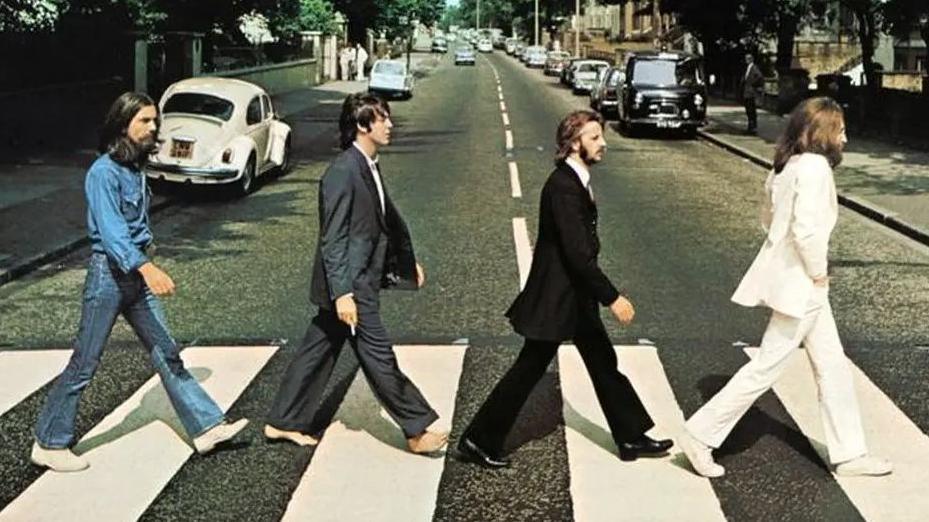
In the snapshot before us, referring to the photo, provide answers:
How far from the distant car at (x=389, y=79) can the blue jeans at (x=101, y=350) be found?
4118cm

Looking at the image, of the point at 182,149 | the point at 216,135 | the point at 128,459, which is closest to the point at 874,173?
the point at 216,135

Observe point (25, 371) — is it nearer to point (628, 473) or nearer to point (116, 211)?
point (116, 211)

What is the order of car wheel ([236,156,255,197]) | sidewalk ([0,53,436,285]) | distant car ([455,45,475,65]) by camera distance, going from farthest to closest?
distant car ([455,45,475,65])
car wheel ([236,156,255,197])
sidewalk ([0,53,436,285])

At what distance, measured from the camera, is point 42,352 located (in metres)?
8.63

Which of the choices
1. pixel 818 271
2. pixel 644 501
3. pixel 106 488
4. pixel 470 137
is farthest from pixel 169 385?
pixel 470 137

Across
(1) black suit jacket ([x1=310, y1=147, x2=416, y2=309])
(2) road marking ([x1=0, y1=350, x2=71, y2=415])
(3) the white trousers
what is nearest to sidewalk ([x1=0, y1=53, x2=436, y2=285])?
(2) road marking ([x1=0, y1=350, x2=71, y2=415])

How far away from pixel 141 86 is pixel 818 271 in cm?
2616

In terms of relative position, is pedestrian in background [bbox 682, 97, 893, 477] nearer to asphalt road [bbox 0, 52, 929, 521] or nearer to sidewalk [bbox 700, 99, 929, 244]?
asphalt road [bbox 0, 52, 929, 521]

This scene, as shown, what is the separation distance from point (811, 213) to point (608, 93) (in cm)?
3213

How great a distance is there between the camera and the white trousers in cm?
591

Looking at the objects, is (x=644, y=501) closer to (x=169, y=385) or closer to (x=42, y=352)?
(x=169, y=385)

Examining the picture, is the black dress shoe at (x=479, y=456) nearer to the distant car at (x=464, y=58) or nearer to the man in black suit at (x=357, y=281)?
the man in black suit at (x=357, y=281)

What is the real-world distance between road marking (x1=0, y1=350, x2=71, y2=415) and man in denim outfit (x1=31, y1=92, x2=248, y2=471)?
50.6 inches

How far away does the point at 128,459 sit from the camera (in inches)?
246
